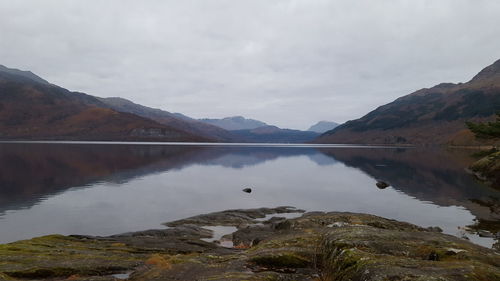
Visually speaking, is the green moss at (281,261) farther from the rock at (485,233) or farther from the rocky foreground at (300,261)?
the rock at (485,233)

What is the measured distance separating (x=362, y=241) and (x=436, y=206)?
1856 inches

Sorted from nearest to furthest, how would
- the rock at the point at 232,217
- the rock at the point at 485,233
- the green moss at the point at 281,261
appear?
1. the green moss at the point at 281,261
2. the rock at the point at 485,233
3. the rock at the point at 232,217

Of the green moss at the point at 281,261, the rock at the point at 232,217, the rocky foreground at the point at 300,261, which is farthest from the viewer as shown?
the rock at the point at 232,217

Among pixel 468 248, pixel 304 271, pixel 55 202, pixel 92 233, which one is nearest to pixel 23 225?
pixel 92 233

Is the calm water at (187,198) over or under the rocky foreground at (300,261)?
under

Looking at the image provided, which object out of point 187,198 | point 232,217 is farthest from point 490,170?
point 187,198

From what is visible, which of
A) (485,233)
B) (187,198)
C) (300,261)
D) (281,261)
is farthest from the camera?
(187,198)

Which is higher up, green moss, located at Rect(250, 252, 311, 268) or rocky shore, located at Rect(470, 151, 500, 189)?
green moss, located at Rect(250, 252, 311, 268)

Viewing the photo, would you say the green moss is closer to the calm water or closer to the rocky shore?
the calm water

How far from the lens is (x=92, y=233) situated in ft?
115

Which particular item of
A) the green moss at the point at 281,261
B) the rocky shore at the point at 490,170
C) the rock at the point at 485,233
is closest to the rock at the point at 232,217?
the rock at the point at 485,233

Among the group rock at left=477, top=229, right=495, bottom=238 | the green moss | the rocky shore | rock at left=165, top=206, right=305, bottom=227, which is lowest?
rock at left=165, top=206, right=305, bottom=227

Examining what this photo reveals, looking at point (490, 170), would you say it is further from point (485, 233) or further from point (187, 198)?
point (187, 198)

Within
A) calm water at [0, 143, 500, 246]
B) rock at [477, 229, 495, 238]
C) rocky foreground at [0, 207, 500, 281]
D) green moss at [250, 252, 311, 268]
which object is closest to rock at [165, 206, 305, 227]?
calm water at [0, 143, 500, 246]
